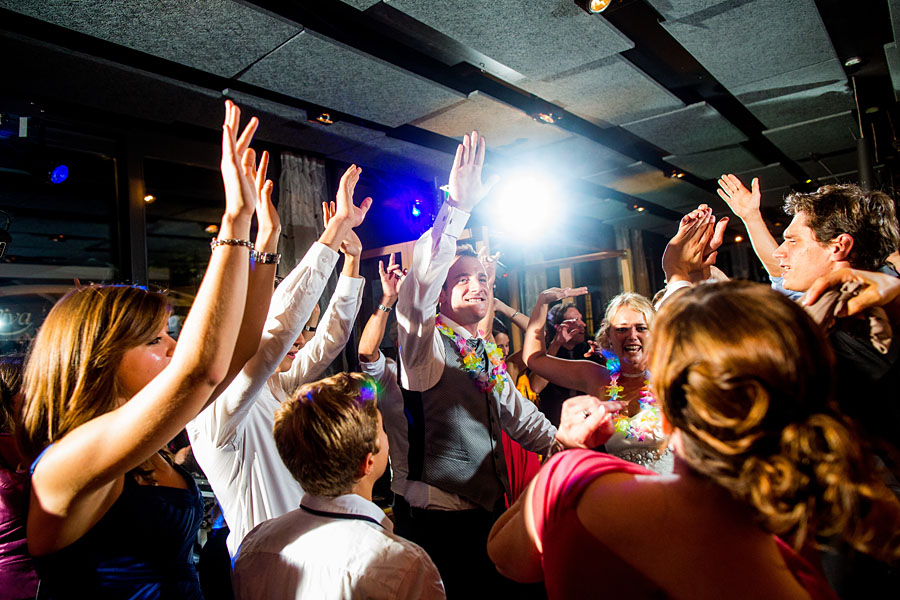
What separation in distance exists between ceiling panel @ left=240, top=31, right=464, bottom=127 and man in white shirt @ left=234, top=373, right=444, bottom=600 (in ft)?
6.12

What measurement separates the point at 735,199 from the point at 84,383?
1.79 meters

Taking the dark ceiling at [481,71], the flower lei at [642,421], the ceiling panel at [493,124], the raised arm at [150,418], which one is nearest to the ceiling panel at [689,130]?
the dark ceiling at [481,71]

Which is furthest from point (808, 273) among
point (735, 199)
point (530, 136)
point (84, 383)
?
point (530, 136)

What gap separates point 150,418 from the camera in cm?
80

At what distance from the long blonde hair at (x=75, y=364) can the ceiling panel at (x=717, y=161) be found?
4461 millimetres

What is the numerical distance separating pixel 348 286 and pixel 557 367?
995 mm

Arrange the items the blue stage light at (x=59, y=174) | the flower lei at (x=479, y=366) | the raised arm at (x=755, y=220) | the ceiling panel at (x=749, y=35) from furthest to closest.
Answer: the blue stage light at (x=59, y=174), the ceiling panel at (x=749, y=35), the flower lei at (x=479, y=366), the raised arm at (x=755, y=220)

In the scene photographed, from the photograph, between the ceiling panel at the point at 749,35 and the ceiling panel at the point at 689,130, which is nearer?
the ceiling panel at the point at 749,35

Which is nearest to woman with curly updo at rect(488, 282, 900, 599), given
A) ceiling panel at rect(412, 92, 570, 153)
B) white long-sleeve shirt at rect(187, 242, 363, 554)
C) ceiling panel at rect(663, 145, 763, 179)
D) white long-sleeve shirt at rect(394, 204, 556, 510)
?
white long-sleeve shirt at rect(187, 242, 363, 554)

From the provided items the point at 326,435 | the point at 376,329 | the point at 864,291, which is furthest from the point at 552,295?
the point at 326,435

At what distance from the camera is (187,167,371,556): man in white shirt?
4.40 ft

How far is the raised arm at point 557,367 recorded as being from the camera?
2367 millimetres

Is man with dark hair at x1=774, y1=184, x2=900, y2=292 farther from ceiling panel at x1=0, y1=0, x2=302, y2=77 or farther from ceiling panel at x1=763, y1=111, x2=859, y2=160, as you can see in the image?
ceiling panel at x1=763, y1=111, x2=859, y2=160

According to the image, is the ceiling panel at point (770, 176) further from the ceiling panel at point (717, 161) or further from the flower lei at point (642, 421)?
the flower lei at point (642, 421)
